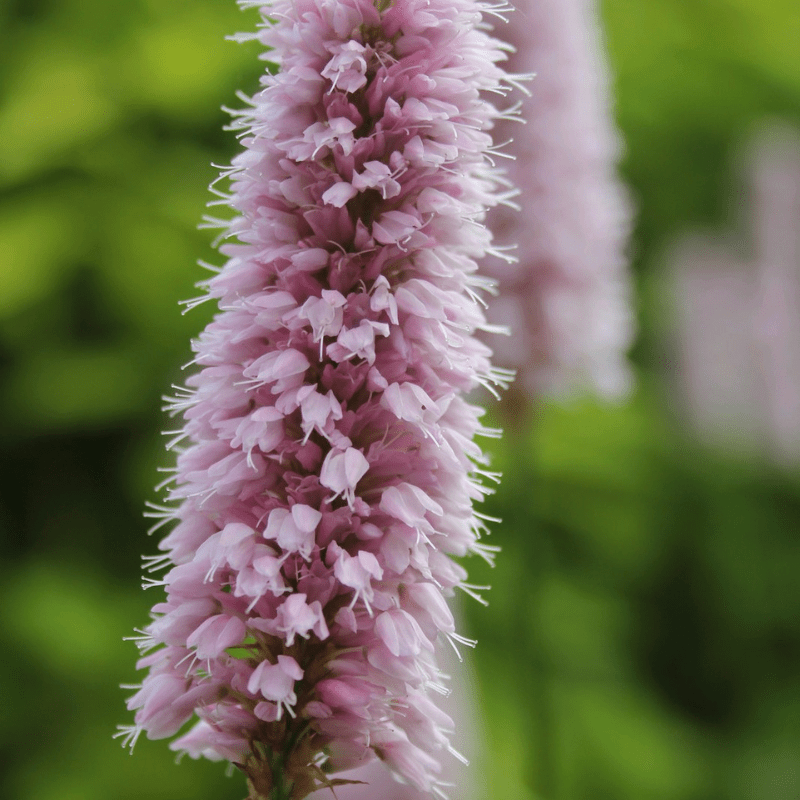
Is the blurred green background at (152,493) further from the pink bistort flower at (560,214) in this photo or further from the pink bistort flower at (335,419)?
the pink bistort flower at (335,419)

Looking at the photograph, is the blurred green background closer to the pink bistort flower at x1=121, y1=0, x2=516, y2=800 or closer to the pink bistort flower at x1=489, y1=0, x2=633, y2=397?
the pink bistort flower at x1=489, y1=0, x2=633, y2=397

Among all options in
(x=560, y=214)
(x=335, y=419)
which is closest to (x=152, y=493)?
(x=560, y=214)

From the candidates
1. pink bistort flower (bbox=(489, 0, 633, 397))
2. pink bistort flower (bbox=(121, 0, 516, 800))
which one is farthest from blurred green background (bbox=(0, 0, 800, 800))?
pink bistort flower (bbox=(121, 0, 516, 800))

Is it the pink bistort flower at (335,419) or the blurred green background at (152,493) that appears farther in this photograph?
the blurred green background at (152,493)

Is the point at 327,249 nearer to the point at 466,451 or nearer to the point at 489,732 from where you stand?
the point at 466,451

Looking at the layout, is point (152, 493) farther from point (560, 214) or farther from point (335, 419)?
point (335, 419)

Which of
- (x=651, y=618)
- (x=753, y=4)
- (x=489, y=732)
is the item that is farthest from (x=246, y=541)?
(x=753, y=4)

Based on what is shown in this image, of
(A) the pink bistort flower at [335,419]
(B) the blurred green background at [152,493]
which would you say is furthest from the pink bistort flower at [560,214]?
(A) the pink bistort flower at [335,419]

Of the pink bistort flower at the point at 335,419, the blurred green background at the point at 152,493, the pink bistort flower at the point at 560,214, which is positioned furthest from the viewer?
the blurred green background at the point at 152,493
